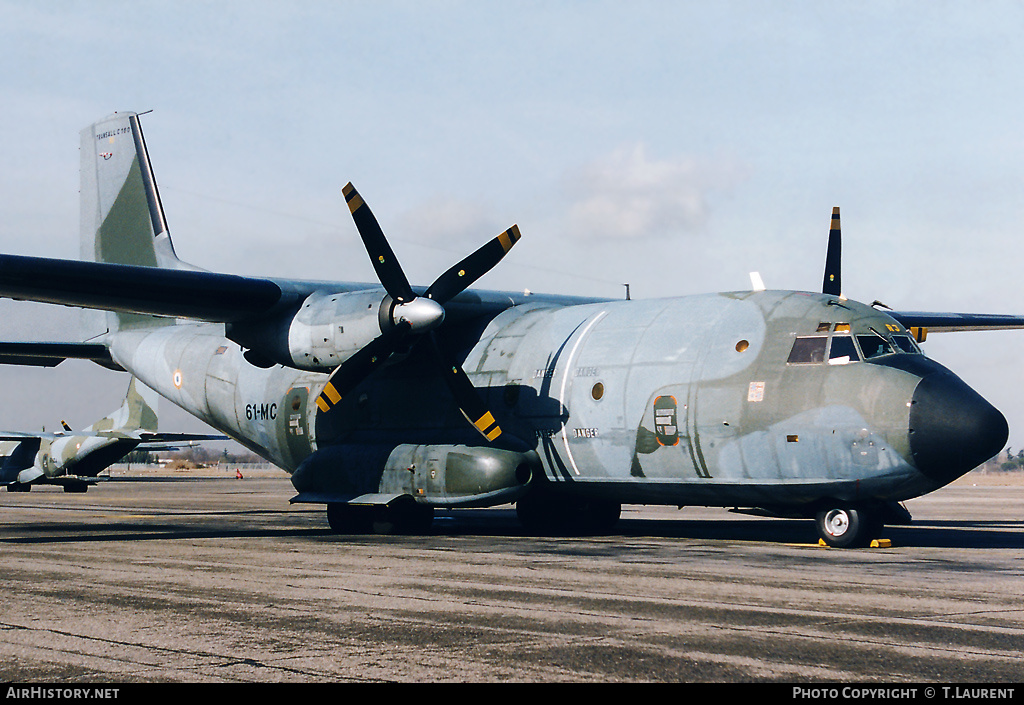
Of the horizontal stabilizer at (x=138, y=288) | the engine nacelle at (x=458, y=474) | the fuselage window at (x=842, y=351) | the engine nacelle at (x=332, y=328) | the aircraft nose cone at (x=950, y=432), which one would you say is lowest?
the engine nacelle at (x=458, y=474)

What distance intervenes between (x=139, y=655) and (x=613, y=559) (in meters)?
8.34

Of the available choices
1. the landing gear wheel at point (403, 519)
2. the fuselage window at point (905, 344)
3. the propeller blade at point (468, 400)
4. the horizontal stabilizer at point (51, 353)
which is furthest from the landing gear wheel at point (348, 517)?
the fuselage window at point (905, 344)

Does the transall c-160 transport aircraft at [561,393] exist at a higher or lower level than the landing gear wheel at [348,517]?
higher

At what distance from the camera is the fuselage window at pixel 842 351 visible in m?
16.0

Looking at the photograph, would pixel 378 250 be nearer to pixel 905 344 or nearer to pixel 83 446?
pixel 905 344

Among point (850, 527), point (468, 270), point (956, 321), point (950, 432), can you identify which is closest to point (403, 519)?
point (468, 270)

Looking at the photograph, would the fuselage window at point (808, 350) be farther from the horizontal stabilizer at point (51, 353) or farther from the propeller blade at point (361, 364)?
the horizontal stabilizer at point (51, 353)

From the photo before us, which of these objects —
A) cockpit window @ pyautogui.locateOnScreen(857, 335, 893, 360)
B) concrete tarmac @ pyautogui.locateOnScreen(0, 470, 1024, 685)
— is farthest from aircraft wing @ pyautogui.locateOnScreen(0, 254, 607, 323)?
cockpit window @ pyautogui.locateOnScreen(857, 335, 893, 360)

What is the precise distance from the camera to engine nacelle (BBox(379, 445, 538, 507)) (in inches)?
730

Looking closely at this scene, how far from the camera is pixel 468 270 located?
1981 centimetres

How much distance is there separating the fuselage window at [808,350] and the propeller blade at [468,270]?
609cm

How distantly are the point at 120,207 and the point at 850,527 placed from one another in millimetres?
20832

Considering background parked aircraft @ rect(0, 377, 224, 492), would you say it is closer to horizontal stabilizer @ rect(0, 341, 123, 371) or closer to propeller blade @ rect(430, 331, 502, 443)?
horizontal stabilizer @ rect(0, 341, 123, 371)

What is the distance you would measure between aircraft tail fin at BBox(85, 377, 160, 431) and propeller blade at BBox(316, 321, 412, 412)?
30941mm
